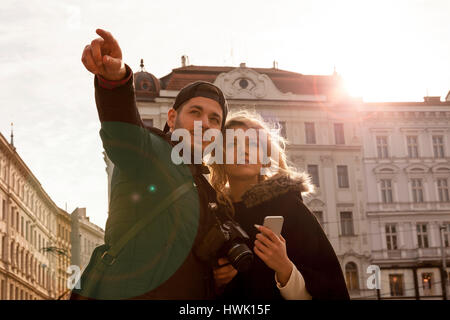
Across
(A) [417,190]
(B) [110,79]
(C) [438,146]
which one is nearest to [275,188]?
(B) [110,79]

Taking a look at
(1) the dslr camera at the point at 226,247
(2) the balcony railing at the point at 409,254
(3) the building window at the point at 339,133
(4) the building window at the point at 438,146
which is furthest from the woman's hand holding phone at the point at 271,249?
(4) the building window at the point at 438,146

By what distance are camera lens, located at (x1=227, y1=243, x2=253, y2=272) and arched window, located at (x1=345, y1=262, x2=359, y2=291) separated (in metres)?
33.9

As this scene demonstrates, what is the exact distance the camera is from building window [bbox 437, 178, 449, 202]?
39531 millimetres

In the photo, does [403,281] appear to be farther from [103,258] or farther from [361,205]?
[103,258]

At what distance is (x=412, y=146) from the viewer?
39.9 metres

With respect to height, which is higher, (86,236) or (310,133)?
(86,236)

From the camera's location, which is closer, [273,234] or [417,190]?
[273,234]

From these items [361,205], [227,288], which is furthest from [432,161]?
[227,288]

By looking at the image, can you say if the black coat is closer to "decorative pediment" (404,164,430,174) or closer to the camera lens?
the camera lens

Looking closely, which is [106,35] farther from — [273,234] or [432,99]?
[432,99]

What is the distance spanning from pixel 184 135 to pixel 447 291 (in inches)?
1476

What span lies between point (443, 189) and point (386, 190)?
3.91 meters

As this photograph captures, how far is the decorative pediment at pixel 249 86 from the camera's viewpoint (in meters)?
36.8

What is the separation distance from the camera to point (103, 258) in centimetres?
218
